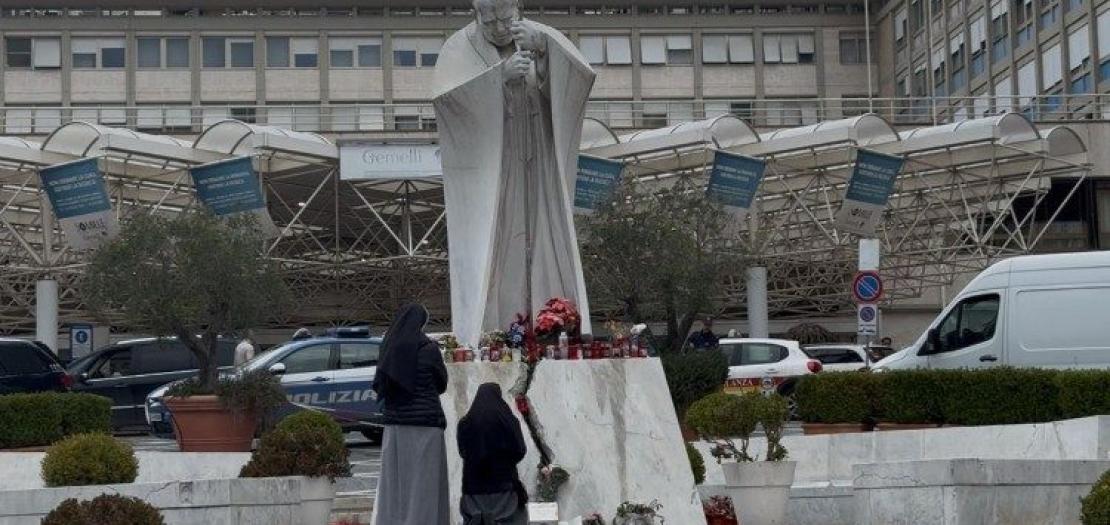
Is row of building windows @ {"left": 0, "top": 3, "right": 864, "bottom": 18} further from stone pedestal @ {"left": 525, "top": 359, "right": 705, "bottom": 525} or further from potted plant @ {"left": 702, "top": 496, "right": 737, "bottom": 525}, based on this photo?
stone pedestal @ {"left": 525, "top": 359, "right": 705, "bottom": 525}

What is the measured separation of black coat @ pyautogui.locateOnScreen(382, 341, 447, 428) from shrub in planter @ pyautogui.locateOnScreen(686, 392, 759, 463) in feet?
12.5

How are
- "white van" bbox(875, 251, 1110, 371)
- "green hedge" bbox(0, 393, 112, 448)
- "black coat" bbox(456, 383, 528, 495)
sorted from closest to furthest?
1. "black coat" bbox(456, 383, 528, 495)
2. "green hedge" bbox(0, 393, 112, 448)
3. "white van" bbox(875, 251, 1110, 371)

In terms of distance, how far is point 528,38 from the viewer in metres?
15.2

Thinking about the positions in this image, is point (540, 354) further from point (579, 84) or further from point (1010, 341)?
point (1010, 341)

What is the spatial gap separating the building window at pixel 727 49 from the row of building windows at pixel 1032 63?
5550 millimetres

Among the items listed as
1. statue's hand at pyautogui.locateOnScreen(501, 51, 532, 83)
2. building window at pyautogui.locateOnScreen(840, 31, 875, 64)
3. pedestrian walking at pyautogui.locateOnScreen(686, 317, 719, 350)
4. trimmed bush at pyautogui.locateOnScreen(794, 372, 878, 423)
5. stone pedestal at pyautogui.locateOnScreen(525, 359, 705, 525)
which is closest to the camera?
stone pedestal at pyautogui.locateOnScreen(525, 359, 705, 525)

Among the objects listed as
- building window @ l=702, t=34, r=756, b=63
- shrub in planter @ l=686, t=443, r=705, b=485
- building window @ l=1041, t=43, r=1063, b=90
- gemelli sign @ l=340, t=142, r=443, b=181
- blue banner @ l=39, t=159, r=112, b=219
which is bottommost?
shrub in planter @ l=686, t=443, r=705, b=485

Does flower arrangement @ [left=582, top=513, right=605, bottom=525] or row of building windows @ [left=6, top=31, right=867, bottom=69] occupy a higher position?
row of building windows @ [left=6, top=31, right=867, bottom=69]

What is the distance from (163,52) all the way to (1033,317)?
1907 inches

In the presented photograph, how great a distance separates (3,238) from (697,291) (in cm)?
2491

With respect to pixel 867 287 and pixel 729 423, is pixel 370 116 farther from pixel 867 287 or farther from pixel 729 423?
pixel 729 423

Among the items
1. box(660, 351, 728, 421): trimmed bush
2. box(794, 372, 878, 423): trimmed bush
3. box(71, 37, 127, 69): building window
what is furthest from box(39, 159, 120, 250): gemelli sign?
box(71, 37, 127, 69): building window

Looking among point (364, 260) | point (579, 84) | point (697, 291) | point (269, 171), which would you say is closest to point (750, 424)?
point (579, 84)

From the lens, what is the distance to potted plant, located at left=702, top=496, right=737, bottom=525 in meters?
15.0
